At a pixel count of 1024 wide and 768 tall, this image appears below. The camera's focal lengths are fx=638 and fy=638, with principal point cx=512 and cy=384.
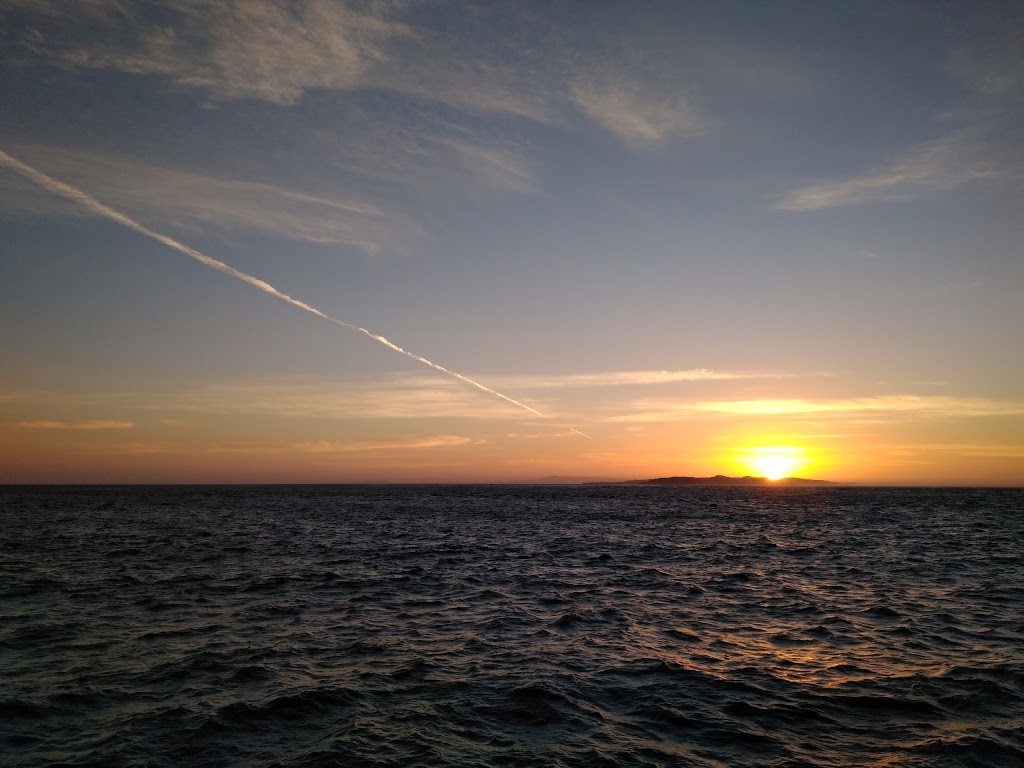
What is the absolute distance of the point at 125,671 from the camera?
16.3 m

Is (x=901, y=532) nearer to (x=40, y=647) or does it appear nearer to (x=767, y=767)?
(x=767, y=767)

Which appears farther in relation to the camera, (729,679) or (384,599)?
(384,599)

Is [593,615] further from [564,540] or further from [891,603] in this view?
[564,540]

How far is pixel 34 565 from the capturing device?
113 feet

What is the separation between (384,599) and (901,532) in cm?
5404

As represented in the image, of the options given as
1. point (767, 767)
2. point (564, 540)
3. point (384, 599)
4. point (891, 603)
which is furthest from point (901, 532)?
point (767, 767)

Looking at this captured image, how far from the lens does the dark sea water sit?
40.2 ft

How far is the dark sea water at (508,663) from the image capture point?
40.2ft

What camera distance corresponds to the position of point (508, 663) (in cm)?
1748

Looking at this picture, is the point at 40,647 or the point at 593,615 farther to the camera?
the point at 593,615

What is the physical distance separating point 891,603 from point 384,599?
20.4 metres

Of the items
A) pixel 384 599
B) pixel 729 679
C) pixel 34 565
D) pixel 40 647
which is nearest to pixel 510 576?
pixel 384 599

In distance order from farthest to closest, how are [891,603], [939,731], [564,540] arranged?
[564,540]
[891,603]
[939,731]

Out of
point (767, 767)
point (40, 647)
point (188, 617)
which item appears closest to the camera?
point (767, 767)
